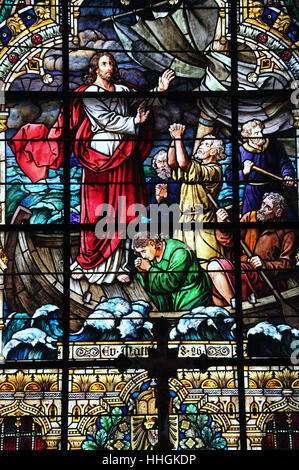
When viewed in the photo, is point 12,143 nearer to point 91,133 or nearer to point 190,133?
point 91,133

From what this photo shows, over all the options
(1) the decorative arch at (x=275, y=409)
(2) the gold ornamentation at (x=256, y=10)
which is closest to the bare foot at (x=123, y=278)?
(1) the decorative arch at (x=275, y=409)

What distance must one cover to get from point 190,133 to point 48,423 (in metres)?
3.02

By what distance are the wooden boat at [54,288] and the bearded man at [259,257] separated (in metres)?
0.12

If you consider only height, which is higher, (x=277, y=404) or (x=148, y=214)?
(x=148, y=214)

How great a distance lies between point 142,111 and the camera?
38.1ft

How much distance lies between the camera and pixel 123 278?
1120 centimetres

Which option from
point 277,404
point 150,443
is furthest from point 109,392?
point 277,404

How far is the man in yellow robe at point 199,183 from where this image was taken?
11.3 m

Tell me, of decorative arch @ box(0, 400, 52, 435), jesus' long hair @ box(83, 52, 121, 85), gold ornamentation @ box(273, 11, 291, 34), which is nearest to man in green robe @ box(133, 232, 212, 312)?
decorative arch @ box(0, 400, 52, 435)

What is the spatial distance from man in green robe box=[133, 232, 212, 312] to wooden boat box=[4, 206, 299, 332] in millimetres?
91

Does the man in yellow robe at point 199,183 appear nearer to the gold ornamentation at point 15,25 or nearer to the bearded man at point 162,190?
the bearded man at point 162,190

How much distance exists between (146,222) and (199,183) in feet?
2.11
